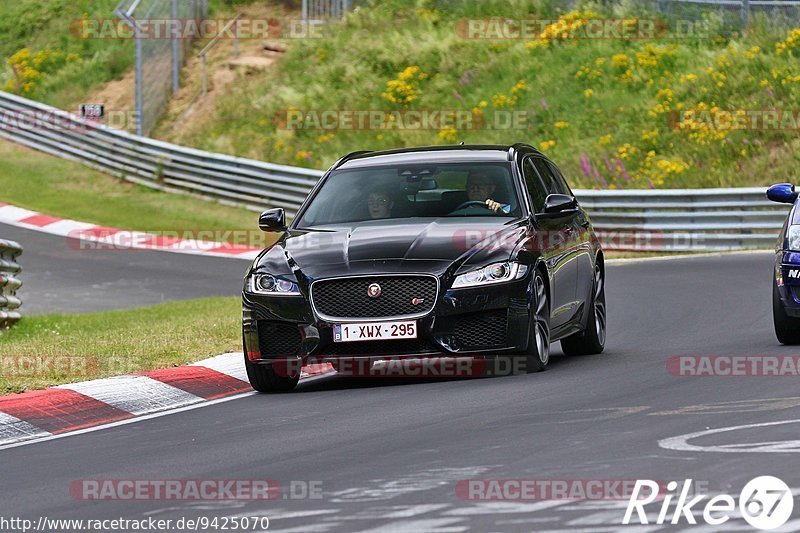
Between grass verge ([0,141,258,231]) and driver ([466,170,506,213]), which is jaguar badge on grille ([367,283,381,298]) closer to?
driver ([466,170,506,213])

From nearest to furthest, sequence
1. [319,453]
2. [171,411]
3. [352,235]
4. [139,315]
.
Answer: [319,453] < [171,411] < [352,235] < [139,315]

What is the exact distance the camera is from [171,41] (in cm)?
3759

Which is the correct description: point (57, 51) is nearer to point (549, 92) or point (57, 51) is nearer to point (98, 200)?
point (98, 200)

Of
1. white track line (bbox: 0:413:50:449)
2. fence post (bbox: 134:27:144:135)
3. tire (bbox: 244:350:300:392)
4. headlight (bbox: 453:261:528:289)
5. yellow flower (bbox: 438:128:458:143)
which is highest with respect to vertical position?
fence post (bbox: 134:27:144:135)

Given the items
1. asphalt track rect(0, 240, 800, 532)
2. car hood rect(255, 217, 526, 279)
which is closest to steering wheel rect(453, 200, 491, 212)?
car hood rect(255, 217, 526, 279)

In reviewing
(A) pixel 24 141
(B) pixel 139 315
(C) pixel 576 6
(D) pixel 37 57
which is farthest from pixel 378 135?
(B) pixel 139 315

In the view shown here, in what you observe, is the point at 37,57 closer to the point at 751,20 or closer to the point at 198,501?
the point at 751,20

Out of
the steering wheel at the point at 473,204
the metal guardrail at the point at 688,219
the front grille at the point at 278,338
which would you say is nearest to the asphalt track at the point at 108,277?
the metal guardrail at the point at 688,219

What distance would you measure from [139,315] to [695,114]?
1557 centimetres

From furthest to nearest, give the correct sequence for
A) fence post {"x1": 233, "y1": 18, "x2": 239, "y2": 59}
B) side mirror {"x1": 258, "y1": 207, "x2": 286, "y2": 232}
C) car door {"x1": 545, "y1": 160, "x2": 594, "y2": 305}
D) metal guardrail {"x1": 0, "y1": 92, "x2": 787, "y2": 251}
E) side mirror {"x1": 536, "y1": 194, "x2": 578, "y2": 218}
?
fence post {"x1": 233, "y1": 18, "x2": 239, "y2": 59}
metal guardrail {"x1": 0, "y1": 92, "x2": 787, "y2": 251}
car door {"x1": 545, "y1": 160, "x2": 594, "y2": 305}
side mirror {"x1": 258, "y1": 207, "x2": 286, "y2": 232}
side mirror {"x1": 536, "y1": 194, "x2": 578, "y2": 218}

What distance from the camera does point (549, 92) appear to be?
3384 centimetres

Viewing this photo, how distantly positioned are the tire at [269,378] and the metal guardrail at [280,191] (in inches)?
574

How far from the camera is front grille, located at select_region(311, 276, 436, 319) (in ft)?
34.7

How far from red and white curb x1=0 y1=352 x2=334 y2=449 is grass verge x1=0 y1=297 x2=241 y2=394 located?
277 mm
